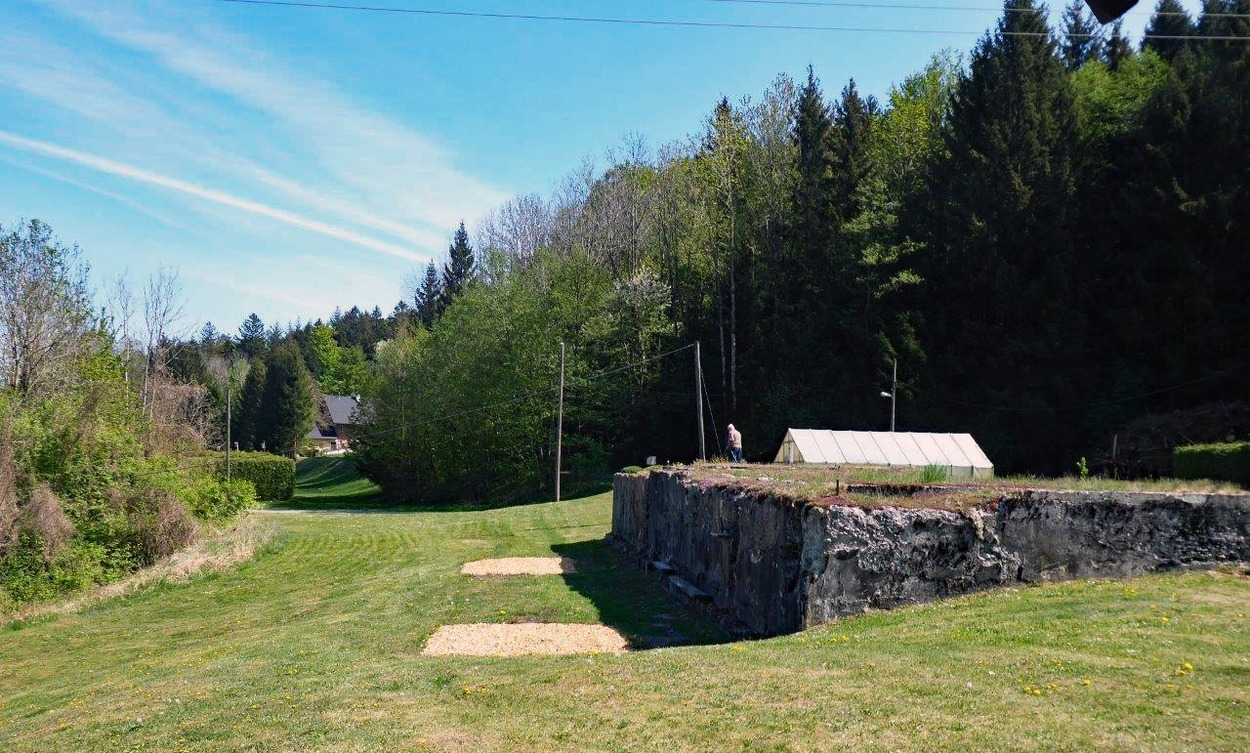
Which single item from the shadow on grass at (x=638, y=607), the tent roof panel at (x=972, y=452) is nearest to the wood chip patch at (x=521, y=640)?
the shadow on grass at (x=638, y=607)

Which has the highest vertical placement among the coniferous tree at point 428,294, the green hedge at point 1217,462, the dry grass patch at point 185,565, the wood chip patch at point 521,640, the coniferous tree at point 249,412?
the coniferous tree at point 428,294

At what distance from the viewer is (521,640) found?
1185 centimetres

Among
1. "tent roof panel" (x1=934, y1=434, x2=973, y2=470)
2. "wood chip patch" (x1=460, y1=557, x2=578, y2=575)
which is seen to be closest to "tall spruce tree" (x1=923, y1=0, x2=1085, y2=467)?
"tent roof panel" (x1=934, y1=434, x2=973, y2=470)

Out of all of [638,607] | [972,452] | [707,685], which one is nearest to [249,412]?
[972,452]

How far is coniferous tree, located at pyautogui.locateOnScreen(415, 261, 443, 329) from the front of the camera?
88500 mm

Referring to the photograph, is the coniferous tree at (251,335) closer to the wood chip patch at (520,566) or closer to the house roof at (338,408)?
the house roof at (338,408)

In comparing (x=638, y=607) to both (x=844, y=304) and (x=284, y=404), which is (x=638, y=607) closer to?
(x=844, y=304)

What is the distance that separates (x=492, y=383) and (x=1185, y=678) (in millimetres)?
41952

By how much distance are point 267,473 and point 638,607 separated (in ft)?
132

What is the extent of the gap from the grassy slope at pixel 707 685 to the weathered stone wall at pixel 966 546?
380 mm

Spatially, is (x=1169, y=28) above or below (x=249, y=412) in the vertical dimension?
above

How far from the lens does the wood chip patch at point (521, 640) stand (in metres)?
11.0

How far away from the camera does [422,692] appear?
8.01 meters

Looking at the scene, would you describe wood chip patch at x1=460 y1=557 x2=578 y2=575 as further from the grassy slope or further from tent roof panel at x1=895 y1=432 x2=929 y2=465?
tent roof panel at x1=895 y1=432 x2=929 y2=465
